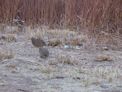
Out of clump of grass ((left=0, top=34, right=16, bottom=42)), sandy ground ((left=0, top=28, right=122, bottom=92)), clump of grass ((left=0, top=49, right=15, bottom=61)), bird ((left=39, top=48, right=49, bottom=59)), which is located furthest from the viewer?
clump of grass ((left=0, top=34, right=16, bottom=42))

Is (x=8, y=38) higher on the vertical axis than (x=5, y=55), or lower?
lower

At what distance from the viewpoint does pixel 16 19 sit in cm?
Answer: 659

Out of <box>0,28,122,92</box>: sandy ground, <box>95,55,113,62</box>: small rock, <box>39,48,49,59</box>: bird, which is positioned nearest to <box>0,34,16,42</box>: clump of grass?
<box>0,28,122,92</box>: sandy ground

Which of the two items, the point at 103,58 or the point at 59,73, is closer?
the point at 59,73

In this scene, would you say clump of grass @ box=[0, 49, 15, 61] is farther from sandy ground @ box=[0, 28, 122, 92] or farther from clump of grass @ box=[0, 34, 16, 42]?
clump of grass @ box=[0, 34, 16, 42]

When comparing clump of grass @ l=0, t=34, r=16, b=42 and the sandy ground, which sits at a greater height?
the sandy ground

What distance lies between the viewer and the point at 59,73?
3.44 m

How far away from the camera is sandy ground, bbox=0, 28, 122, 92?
9.93ft

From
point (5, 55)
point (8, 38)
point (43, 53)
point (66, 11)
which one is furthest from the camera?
point (66, 11)

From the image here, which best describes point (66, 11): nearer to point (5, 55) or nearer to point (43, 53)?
point (43, 53)

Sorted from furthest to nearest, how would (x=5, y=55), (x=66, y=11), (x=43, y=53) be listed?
(x=66, y=11) < (x=43, y=53) < (x=5, y=55)

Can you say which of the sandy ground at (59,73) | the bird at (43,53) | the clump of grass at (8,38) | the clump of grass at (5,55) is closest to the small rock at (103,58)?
the sandy ground at (59,73)

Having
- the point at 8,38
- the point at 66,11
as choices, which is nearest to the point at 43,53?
the point at 8,38

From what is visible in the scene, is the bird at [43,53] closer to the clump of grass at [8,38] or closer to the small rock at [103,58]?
the small rock at [103,58]
